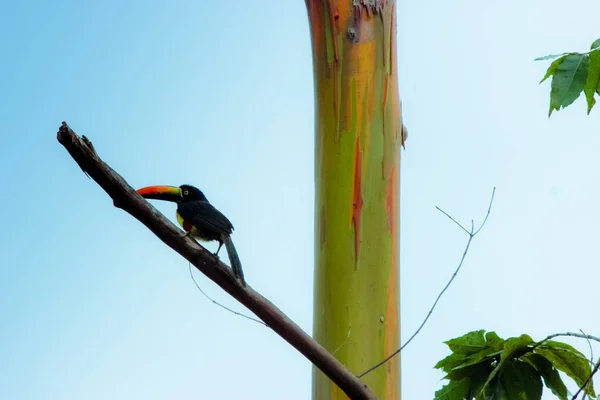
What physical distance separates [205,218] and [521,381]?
5.68 ft

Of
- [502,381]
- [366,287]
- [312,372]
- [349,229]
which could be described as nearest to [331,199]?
[349,229]

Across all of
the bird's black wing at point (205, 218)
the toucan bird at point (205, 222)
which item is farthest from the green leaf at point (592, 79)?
the bird's black wing at point (205, 218)

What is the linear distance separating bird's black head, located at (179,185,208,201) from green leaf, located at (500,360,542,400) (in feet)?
→ 7.64

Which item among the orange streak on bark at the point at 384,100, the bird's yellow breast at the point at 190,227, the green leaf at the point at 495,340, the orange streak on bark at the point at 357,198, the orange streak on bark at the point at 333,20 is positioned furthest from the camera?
the bird's yellow breast at the point at 190,227

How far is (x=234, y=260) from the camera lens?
279 cm

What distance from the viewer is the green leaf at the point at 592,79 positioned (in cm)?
265

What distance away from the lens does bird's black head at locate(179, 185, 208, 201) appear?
15.1 feet

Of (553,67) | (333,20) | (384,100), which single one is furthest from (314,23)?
(553,67)

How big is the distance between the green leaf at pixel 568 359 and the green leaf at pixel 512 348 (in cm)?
5

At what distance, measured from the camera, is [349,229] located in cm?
290

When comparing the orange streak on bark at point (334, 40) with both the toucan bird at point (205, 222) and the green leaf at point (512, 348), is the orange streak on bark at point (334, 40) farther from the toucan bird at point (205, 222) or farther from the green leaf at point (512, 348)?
the green leaf at point (512, 348)

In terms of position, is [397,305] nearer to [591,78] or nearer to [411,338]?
[411,338]

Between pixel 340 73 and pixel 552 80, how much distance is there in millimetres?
833

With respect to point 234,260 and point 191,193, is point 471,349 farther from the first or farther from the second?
point 191,193
